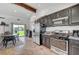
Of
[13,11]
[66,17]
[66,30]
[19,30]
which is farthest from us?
[66,30]

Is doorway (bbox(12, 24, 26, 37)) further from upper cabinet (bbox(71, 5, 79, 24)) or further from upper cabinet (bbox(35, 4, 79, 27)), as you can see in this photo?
upper cabinet (bbox(71, 5, 79, 24))

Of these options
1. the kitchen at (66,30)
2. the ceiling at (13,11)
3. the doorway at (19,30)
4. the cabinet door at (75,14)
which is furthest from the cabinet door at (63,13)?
the doorway at (19,30)

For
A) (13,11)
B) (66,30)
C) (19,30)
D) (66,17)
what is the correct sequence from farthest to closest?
(66,30)
(66,17)
(19,30)
(13,11)

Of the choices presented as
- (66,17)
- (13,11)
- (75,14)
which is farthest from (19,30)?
(75,14)

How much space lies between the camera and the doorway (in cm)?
316

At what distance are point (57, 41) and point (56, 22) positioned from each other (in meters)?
0.85

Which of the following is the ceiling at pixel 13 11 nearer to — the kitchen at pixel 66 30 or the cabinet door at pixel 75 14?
the kitchen at pixel 66 30

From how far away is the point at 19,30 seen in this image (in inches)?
128

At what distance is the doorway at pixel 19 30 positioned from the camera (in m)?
3.16

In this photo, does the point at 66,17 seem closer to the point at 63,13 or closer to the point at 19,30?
the point at 63,13

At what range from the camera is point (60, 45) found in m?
3.40

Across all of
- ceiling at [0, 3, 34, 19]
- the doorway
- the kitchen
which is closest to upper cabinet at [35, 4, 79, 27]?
the kitchen

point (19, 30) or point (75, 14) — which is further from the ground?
point (75, 14)

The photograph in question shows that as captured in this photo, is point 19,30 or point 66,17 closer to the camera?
point 19,30
